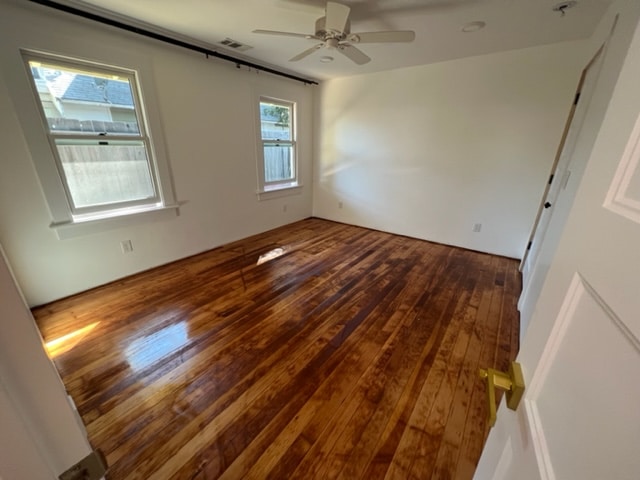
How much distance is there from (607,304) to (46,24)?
3.51 metres

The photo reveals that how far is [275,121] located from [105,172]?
2473 millimetres

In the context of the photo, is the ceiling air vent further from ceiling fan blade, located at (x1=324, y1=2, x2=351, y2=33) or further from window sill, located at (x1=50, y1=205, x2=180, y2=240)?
window sill, located at (x1=50, y1=205, x2=180, y2=240)

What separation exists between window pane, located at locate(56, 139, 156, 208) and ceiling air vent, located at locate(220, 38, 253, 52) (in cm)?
144

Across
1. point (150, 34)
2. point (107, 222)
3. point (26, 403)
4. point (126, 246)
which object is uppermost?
point (150, 34)

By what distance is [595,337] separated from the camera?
381 millimetres

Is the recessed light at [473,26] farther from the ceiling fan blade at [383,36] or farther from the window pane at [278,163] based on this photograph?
the window pane at [278,163]

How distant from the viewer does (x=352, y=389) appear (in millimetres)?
1590

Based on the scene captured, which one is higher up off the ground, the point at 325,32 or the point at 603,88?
the point at 325,32

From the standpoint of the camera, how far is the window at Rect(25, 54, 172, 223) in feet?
7.15

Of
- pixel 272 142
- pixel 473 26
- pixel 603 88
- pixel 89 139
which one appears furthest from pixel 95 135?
pixel 603 88

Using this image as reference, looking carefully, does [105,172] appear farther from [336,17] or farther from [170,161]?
[336,17]

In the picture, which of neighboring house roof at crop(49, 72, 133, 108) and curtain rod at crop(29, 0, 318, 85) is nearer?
curtain rod at crop(29, 0, 318, 85)

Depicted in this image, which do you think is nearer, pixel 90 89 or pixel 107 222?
pixel 90 89

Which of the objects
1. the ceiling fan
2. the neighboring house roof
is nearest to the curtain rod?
the neighboring house roof
